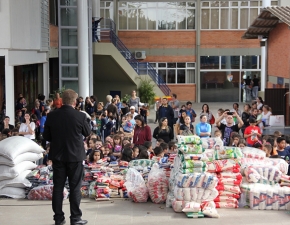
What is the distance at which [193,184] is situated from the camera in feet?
30.7

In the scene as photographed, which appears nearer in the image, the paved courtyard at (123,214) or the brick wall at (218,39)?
the paved courtyard at (123,214)

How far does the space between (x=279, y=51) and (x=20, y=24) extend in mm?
10850

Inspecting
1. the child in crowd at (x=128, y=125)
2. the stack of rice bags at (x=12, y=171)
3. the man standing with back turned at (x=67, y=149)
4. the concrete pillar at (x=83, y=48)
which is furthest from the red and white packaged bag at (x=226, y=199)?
the concrete pillar at (x=83, y=48)

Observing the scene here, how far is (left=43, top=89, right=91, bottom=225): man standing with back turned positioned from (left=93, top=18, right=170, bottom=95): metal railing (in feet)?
76.6

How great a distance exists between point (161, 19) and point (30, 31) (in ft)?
A: 65.7

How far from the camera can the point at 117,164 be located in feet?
37.9

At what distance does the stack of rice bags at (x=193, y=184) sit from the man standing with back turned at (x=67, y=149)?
5.12 ft

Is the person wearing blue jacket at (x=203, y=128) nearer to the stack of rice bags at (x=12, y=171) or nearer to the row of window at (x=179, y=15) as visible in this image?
the stack of rice bags at (x=12, y=171)

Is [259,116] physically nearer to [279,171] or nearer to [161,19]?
[279,171]

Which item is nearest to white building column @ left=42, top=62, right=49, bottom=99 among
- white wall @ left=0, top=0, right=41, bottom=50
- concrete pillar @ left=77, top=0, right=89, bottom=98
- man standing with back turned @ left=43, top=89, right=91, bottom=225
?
concrete pillar @ left=77, top=0, right=89, bottom=98

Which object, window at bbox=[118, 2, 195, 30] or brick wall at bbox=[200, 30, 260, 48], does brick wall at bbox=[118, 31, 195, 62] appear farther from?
brick wall at bbox=[200, 30, 260, 48]

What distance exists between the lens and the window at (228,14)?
39.2 metres

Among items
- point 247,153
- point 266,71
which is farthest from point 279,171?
point 266,71

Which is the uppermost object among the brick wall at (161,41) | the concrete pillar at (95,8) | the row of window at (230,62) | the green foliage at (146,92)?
the concrete pillar at (95,8)
